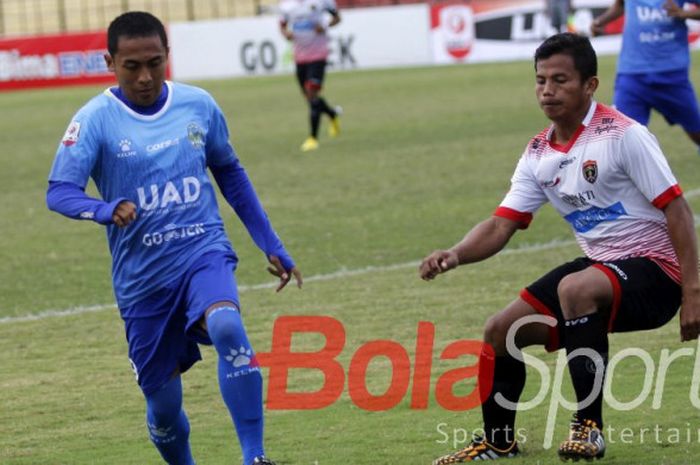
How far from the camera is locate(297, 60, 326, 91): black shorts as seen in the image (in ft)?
70.8

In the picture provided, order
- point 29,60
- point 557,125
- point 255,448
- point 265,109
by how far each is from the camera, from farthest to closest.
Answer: point 29,60 < point 265,109 < point 557,125 < point 255,448

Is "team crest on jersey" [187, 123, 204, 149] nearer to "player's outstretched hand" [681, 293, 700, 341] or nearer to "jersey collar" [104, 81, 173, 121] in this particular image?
"jersey collar" [104, 81, 173, 121]

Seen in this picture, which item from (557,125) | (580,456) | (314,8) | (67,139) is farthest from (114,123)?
(314,8)

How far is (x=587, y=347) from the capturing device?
5730 mm

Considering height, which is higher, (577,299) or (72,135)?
(72,135)

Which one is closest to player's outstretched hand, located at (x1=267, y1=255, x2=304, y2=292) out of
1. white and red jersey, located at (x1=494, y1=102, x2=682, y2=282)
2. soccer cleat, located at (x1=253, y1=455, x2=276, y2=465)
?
soccer cleat, located at (x1=253, y1=455, x2=276, y2=465)

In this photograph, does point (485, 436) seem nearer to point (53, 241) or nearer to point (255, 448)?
point (255, 448)

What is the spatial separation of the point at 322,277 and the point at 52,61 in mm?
28100

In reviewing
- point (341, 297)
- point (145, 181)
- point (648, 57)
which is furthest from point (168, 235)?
point (648, 57)

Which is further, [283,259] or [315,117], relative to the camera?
[315,117]

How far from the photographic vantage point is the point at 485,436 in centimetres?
613

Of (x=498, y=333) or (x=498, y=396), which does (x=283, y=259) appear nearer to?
(x=498, y=333)

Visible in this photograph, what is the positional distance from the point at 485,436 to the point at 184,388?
7.36ft

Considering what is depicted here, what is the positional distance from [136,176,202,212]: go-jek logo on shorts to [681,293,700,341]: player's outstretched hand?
1901 mm
